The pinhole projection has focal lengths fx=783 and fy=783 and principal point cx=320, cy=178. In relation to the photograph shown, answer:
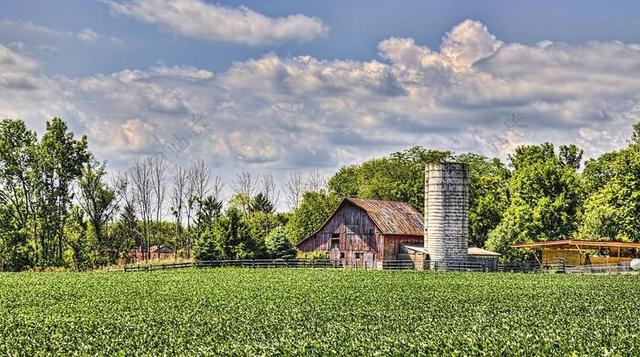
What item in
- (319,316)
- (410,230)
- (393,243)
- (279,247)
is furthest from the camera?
(410,230)

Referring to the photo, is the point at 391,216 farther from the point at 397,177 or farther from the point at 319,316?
the point at 319,316

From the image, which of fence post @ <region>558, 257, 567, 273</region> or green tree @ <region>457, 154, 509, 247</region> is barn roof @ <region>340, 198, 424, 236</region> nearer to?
green tree @ <region>457, 154, 509, 247</region>

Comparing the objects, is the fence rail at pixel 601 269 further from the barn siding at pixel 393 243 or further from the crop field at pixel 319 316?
the barn siding at pixel 393 243

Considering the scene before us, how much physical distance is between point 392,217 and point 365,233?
319cm

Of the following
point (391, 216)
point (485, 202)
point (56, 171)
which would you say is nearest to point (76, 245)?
point (56, 171)

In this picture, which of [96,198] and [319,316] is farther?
[96,198]

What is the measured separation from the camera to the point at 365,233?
214 feet

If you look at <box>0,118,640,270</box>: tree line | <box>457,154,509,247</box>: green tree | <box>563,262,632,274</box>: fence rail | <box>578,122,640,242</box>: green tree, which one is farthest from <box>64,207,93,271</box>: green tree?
<box>578,122,640,242</box>: green tree

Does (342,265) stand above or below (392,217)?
below

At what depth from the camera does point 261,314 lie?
87.2 feet

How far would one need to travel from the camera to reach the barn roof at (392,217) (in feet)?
212

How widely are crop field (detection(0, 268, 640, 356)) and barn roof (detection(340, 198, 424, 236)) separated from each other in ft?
62.5

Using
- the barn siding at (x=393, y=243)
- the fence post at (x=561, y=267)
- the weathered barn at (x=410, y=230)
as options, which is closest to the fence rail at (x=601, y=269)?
the fence post at (x=561, y=267)

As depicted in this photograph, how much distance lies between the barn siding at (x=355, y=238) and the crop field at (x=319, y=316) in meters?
18.6
